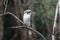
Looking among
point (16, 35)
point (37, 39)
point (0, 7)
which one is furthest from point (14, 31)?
point (0, 7)

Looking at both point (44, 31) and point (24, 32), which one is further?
point (44, 31)

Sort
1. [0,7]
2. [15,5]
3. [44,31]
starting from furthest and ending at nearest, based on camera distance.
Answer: [44,31] → [15,5] → [0,7]

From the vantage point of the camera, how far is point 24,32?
5445 mm

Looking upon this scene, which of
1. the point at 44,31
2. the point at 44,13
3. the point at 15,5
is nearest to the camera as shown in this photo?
the point at 15,5

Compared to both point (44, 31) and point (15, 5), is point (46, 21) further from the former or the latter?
point (15, 5)

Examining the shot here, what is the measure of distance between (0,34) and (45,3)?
1.40 m

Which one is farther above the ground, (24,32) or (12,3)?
(12,3)

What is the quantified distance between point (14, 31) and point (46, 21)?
0.90 meters

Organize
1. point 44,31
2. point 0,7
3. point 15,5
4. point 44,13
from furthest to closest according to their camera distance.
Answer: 1. point 44,31
2. point 44,13
3. point 15,5
4. point 0,7

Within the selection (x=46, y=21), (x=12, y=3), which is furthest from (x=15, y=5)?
(x=46, y=21)

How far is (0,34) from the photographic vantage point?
496cm

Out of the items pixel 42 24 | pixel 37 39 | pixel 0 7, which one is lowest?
pixel 37 39

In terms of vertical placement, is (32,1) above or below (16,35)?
above

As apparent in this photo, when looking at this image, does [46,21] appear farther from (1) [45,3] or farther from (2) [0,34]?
(2) [0,34]
